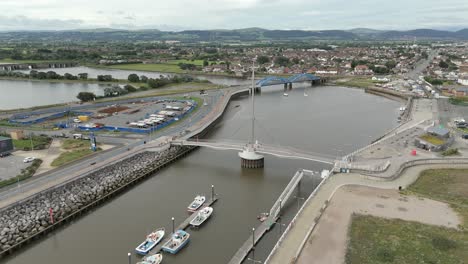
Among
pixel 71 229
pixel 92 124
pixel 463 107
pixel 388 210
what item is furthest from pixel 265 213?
pixel 463 107

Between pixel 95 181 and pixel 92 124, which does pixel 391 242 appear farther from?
pixel 92 124

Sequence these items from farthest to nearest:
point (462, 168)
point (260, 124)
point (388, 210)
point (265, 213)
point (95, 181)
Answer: point (260, 124) → point (462, 168) → point (95, 181) → point (265, 213) → point (388, 210)

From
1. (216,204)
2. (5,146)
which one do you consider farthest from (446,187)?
(5,146)

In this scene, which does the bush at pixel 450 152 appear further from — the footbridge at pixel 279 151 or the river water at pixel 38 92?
the river water at pixel 38 92

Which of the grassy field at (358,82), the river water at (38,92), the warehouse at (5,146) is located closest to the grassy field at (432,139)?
the warehouse at (5,146)

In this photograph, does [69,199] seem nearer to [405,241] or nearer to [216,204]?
[216,204]

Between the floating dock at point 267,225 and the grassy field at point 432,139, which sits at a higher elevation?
the grassy field at point 432,139
